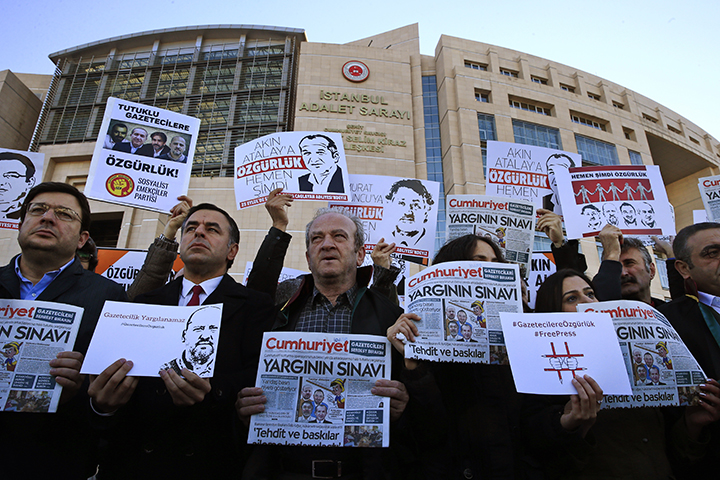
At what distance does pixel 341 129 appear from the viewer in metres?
24.8

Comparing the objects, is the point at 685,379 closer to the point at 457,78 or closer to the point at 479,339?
the point at 479,339

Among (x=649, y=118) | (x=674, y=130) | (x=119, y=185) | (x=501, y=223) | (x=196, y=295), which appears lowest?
(x=196, y=295)

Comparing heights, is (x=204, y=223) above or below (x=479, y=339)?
above

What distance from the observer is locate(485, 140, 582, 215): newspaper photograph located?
553cm

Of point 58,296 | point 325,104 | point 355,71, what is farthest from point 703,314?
point 355,71

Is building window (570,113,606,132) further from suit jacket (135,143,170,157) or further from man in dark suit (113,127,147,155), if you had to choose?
man in dark suit (113,127,147,155)

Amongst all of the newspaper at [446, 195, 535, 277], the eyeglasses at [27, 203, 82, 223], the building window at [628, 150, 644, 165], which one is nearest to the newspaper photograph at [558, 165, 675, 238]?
the newspaper at [446, 195, 535, 277]

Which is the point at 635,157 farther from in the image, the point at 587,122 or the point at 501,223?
the point at 501,223

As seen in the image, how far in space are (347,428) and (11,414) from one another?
1790 mm

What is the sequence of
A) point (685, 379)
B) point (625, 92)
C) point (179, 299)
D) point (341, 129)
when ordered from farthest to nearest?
point (625, 92) < point (341, 129) < point (179, 299) < point (685, 379)

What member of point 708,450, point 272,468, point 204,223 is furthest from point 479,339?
point 204,223

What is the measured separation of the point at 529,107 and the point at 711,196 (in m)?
26.7

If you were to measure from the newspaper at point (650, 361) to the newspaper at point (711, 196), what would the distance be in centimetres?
444

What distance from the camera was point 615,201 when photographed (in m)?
4.71
